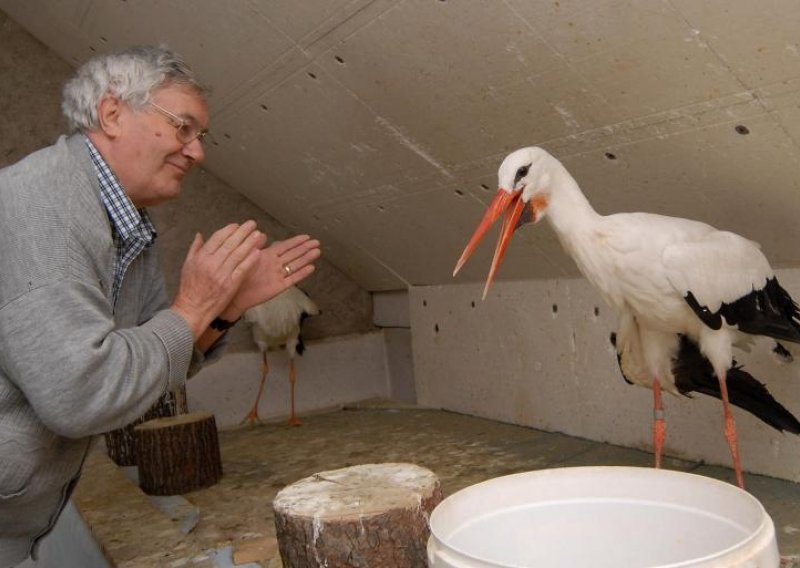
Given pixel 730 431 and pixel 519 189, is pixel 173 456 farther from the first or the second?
pixel 730 431

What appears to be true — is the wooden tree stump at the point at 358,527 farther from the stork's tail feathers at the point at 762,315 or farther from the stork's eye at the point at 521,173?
the stork's tail feathers at the point at 762,315

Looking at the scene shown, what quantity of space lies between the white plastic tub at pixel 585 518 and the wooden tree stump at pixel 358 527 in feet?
1.14

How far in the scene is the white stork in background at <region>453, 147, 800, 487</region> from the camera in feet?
7.29

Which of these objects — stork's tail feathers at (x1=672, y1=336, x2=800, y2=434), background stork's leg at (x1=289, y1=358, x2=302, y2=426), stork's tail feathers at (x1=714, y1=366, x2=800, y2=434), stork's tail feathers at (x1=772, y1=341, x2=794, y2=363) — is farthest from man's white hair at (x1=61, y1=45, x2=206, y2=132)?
background stork's leg at (x1=289, y1=358, x2=302, y2=426)

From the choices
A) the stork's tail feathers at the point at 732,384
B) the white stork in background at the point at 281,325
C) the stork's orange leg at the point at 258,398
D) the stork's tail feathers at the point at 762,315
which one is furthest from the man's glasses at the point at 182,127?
the stork's orange leg at the point at 258,398

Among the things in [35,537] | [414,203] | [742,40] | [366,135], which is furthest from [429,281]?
[35,537]

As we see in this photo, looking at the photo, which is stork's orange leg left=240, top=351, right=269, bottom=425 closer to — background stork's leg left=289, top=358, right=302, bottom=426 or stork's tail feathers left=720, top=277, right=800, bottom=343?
background stork's leg left=289, top=358, right=302, bottom=426

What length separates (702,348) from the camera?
2.38m

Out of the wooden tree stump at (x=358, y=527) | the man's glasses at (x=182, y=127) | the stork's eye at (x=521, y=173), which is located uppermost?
the man's glasses at (x=182, y=127)

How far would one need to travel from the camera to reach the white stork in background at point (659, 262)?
7.29 feet

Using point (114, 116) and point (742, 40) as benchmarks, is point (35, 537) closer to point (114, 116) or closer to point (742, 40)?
point (114, 116)

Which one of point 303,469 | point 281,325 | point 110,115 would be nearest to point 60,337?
point 110,115

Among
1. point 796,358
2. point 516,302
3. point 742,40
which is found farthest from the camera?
point 516,302

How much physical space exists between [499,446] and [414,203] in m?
1.29
